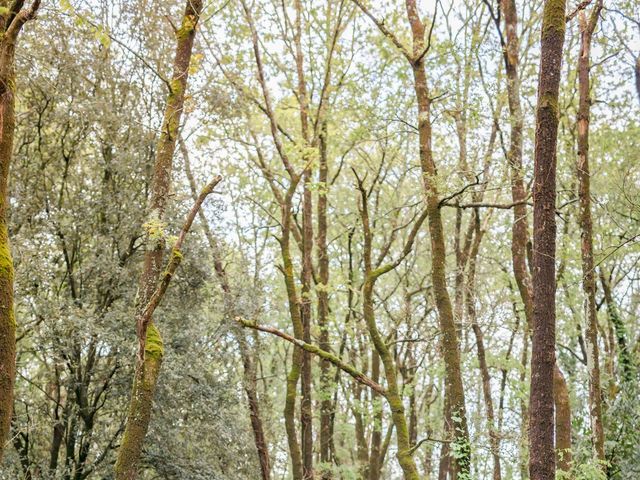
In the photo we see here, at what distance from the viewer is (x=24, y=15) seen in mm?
5215

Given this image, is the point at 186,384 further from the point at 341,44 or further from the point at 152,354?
the point at 341,44

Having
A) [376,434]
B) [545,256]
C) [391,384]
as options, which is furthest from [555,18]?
[376,434]

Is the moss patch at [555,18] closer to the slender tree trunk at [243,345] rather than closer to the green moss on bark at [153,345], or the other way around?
the green moss on bark at [153,345]

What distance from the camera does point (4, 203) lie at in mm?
5469

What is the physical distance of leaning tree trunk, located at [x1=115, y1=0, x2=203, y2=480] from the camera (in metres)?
7.01

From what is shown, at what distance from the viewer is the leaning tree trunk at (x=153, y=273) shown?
7.01 meters

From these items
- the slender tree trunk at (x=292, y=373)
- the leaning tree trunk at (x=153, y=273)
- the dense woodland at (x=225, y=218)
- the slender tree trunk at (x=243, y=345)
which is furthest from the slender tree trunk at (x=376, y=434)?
the leaning tree trunk at (x=153, y=273)

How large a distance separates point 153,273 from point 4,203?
110 inches

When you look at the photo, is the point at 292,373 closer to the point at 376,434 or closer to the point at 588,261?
the point at 588,261

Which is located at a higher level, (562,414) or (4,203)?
(4,203)

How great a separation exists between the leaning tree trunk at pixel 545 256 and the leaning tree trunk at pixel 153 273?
3.78 meters

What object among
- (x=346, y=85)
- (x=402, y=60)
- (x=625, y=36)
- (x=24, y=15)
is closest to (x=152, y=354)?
(x=24, y=15)

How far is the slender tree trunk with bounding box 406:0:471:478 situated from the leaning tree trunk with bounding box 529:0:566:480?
3136 mm

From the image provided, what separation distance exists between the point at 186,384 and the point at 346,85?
305 inches
